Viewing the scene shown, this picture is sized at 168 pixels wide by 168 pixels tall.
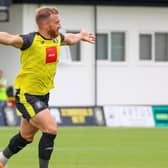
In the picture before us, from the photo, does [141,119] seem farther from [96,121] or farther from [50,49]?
[50,49]

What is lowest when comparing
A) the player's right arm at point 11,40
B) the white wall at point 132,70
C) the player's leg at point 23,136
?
the white wall at point 132,70

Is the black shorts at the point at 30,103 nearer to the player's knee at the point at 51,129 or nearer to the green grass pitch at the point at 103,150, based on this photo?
the player's knee at the point at 51,129

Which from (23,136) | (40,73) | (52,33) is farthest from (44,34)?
(23,136)

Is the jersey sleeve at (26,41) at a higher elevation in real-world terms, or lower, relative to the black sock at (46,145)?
higher

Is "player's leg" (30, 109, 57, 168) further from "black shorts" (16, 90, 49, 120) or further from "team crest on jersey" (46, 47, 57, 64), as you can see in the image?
"team crest on jersey" (46, 47, 57, 64)

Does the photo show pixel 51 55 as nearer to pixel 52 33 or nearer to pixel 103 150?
pixel 52 33

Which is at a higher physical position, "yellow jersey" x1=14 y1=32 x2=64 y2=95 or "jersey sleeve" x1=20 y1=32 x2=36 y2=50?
"jersey sleeve" x1=20 y1=32 x2=36 y2=50

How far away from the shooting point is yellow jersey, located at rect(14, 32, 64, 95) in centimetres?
1158

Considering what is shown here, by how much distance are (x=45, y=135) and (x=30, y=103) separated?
0.51 m

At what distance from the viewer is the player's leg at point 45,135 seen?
11367 millimetres

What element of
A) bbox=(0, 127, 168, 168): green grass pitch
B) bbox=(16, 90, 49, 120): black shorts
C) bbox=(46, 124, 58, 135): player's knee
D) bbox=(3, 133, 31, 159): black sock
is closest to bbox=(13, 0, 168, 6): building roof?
bbox=(0, 127, 168, 168): green grass pitch

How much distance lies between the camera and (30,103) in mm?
11648

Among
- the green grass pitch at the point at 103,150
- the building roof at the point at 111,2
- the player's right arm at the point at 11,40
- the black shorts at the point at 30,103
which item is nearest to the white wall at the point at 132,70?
the building roof at the point at 111,2

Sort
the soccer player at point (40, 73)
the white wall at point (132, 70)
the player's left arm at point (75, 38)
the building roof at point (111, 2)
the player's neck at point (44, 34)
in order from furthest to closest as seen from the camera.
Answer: the white wall at point (132, 70)
the building roof at point (111, 2)
the player's left arm at point (75, 38)
the player's neck at point (44, 34)
the soccer player at point (40, 73)
